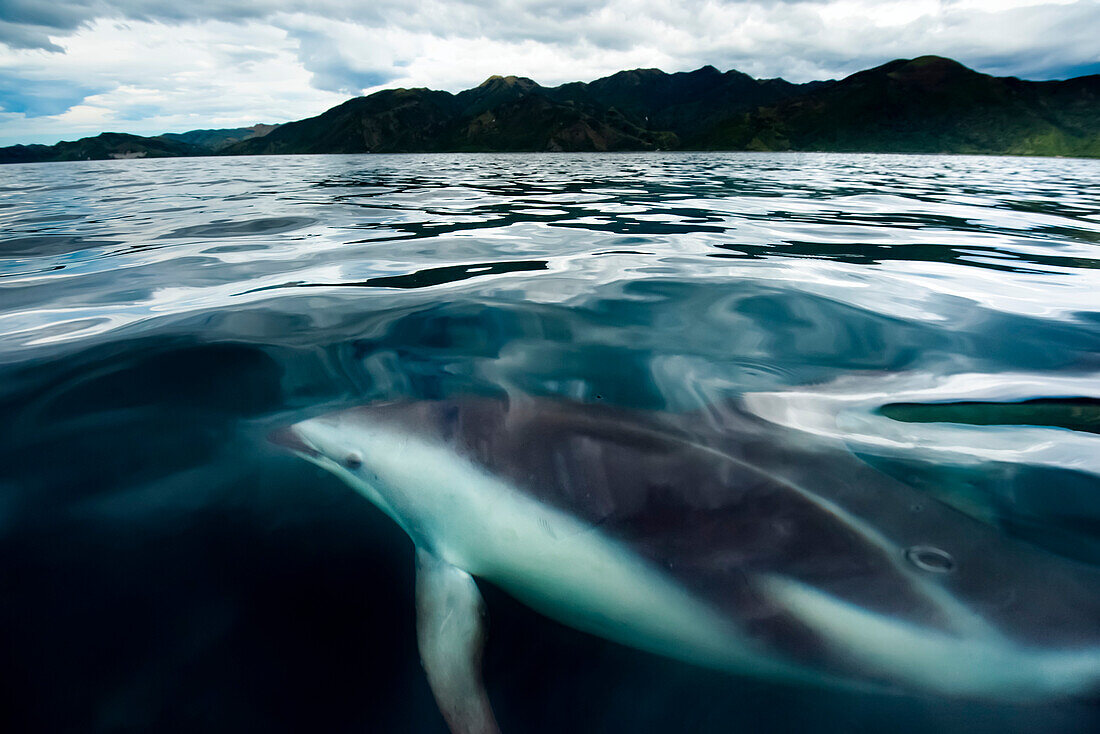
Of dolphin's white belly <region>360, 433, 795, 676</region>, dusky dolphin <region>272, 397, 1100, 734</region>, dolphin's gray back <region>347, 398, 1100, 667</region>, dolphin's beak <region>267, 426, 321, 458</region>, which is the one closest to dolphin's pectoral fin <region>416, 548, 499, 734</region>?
dusky dolphin <region>272, 397, 1100, 734</region>

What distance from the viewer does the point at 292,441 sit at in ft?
11.5

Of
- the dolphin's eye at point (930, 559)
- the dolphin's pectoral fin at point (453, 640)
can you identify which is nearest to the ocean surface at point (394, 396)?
the dolphin's pectoral fin at point (453, 640)

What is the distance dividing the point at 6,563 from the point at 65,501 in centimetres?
45

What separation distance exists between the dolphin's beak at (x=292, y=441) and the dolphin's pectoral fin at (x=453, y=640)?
1.13 meters

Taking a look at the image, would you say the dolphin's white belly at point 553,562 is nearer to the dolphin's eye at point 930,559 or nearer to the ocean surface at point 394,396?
the ocean surface at point 394,396

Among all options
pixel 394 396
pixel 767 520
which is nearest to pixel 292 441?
pixel 394 396

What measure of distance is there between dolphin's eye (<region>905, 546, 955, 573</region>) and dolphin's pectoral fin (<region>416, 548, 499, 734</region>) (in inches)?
69.3

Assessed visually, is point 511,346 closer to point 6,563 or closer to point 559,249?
point 6,563

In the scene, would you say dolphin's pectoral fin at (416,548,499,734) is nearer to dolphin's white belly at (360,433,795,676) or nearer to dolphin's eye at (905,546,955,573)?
dolphin's white belly at (360,433,795,676)

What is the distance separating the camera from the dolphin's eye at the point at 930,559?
7.38 ft

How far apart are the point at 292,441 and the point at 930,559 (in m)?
3.37

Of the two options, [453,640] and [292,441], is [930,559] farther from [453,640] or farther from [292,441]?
[292,441]

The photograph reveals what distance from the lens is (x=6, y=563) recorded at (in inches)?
95.9

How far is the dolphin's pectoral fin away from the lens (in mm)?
1955
